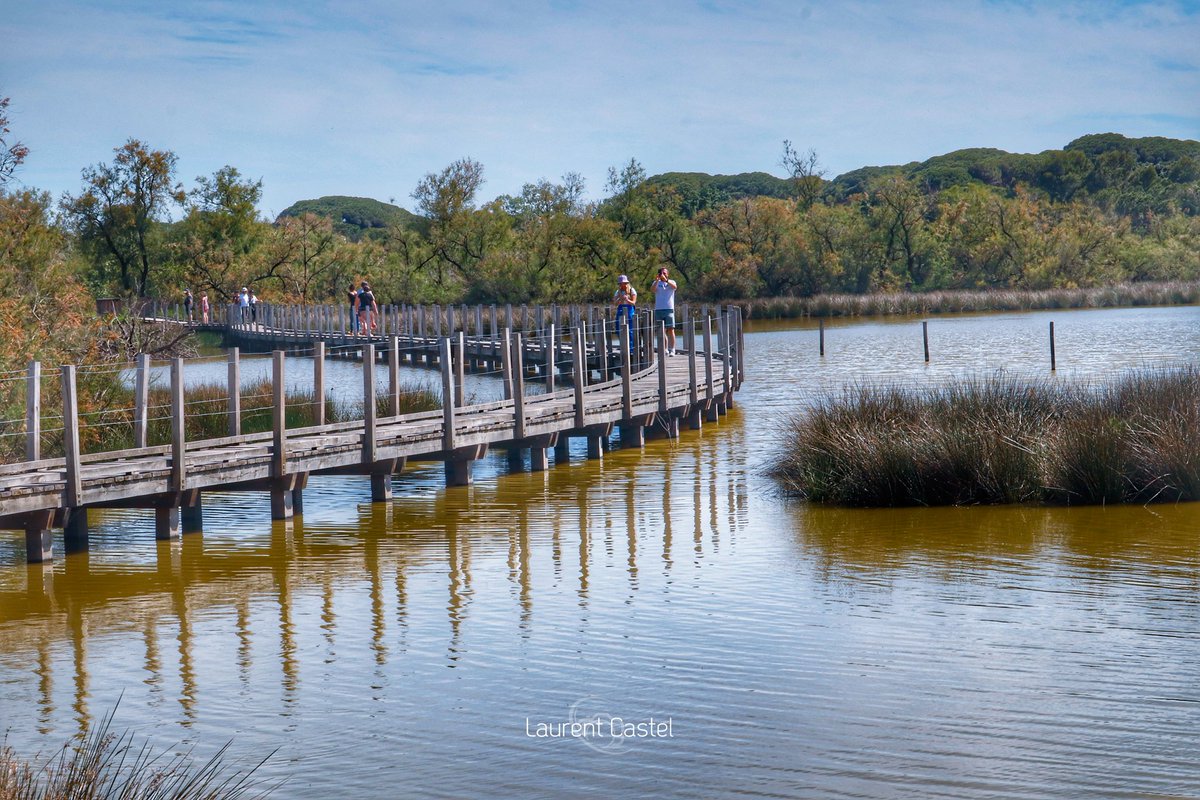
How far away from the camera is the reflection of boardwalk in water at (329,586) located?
9172mm

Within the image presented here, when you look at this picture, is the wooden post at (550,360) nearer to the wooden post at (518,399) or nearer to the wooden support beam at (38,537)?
the wooden post at (518,399)

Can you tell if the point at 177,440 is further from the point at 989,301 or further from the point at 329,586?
the point at 989,301

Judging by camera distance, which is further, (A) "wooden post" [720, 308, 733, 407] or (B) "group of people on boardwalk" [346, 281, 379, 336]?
(B) "group of people on boardwalk" [346, 281, 379, 336]

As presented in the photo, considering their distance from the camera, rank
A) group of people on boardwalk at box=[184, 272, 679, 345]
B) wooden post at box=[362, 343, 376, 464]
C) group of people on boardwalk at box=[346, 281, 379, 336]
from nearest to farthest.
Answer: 1. wooden post at box=[362, 343, 376, 464]
2. group of people on boardwalk at box=[184, 272, 679, 345]
3. group of people on boardwalk at box=[346, 281, 379, 336]

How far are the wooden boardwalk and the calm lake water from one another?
470 millimetres

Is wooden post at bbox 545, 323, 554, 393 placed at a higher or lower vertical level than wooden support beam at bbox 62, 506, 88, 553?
higher

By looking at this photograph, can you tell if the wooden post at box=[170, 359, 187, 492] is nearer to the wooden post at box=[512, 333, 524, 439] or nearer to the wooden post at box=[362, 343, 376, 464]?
the wooden post at box=[362, 343, 376, 464]

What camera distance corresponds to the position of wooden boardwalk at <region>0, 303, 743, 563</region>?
40.9 ft

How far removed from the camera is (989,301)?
215 feet

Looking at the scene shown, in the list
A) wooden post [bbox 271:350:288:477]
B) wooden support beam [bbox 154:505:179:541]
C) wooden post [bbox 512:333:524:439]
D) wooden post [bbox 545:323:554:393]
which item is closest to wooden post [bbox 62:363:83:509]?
wooden support beam [bbox 154:505:179:541]

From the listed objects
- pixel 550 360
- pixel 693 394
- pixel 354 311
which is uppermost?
pixel 354 311

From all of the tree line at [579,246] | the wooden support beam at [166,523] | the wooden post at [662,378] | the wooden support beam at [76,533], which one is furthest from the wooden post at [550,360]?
the tree line at [579,246]

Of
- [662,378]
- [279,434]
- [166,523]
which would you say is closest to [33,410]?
[166,523]

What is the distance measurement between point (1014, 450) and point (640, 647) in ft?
20.9
